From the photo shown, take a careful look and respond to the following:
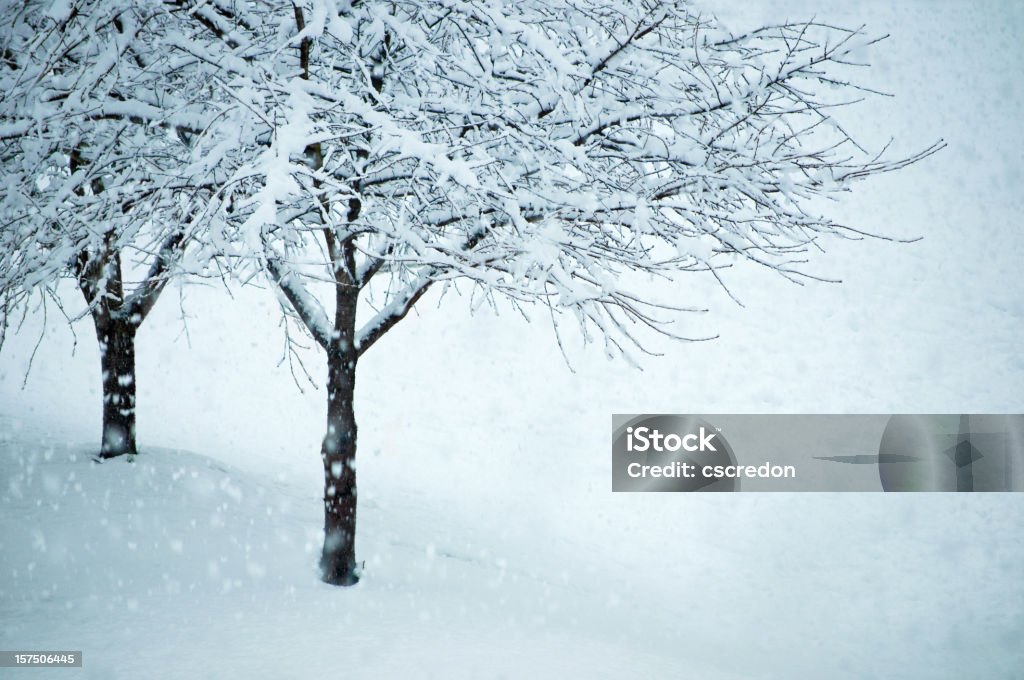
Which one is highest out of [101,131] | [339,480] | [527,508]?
[101,131]

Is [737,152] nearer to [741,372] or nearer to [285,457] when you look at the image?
[285,457]

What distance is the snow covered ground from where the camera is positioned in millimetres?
4359

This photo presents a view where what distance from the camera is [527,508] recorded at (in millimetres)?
10016

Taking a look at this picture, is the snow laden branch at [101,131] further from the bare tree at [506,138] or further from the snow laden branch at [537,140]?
the snow laden branch at [537,140]

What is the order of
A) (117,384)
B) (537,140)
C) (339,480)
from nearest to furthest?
(537,140)
(339,480)
(117,384)

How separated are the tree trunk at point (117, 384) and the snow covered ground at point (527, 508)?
1.17 feet

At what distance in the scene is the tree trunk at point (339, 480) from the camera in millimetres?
5262

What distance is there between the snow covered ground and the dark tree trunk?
0.27 meters

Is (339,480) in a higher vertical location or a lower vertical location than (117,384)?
lower

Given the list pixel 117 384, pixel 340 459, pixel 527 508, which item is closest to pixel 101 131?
pixel 340 459

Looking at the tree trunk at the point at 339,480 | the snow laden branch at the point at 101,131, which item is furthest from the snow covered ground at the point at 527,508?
the snow laden branch at the point at 101,131

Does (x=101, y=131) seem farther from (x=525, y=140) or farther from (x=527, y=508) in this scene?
(x=527, y=508)

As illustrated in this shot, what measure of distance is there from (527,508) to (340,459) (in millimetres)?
5289

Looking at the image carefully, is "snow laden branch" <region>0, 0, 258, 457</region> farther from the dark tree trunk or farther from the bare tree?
the dark tree trunk
